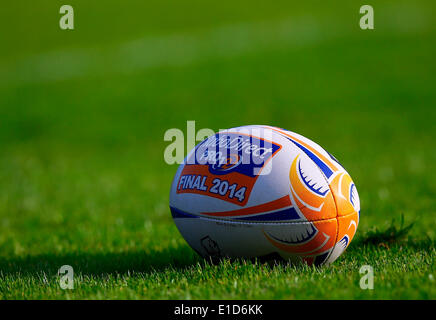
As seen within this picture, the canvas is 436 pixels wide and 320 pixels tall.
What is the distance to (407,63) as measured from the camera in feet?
68.2

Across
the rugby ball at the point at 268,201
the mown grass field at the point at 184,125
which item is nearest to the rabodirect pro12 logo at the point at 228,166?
the rugby ball at the point at 268,201

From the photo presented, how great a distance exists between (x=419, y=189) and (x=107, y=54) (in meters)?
19.6

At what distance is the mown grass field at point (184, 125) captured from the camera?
14.5ft

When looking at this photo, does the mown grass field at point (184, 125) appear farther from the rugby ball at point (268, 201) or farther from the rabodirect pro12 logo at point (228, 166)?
the rabodirect pro12 logo at point (228, 166)

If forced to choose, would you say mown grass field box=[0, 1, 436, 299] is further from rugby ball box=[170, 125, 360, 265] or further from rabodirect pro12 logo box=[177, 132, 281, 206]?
rabodirect pro12 logo box=[177, 132, 281, 206]

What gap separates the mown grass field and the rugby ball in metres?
0.20

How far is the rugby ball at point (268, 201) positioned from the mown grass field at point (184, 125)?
20 centimetres

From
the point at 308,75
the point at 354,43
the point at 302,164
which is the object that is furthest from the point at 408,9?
the point at 302,164

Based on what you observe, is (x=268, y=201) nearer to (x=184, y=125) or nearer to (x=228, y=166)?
(x=228, y=166)

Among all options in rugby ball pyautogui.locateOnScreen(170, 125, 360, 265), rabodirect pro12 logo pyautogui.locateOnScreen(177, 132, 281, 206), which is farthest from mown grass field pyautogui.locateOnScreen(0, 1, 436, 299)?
rabodirect pro12 logo pyautogui.locateOnScreen(177, 132, 281, 206)

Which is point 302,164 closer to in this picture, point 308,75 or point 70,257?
point 70,257

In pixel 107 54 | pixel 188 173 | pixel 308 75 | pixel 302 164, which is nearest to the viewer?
pixel 302 164

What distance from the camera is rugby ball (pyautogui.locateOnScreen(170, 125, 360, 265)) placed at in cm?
434

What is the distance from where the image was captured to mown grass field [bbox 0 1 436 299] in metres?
4.42
